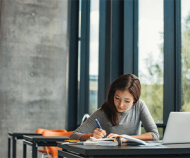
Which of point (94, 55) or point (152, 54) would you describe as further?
point (94, 55)

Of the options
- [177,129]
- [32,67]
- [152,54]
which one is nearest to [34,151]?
[152,54]

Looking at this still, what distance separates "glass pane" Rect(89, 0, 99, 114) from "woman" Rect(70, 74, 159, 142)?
2.65 m

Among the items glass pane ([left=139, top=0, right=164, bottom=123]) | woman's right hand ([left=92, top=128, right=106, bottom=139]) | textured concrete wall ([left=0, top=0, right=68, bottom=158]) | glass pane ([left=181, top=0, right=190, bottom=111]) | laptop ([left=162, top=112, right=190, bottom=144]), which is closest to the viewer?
laptop ([left=162, top=112, right=190, bottom=144])

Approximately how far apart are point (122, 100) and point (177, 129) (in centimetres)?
70

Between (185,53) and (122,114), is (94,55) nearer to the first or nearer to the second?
(185,53)

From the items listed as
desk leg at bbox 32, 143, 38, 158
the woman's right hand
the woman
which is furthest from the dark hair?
desk leg at bbox 32, 143, 38, 158

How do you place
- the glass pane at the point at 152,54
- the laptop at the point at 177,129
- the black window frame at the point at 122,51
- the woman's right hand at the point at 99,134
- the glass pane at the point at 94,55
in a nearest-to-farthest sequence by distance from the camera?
the laptop at the point at 177,129 → the woman's right hand at the point at 99,134 → the black window frame at the point at 122,51 → the glass pane at the point at 152,54 → the glass pane at the point at 94,55

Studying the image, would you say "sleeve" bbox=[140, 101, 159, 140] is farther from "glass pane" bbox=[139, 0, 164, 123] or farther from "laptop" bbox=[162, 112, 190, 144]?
"glass pane" bbox=[139, 0, 164, 123]

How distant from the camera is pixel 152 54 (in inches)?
144

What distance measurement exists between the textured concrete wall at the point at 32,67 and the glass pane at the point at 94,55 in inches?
37.6

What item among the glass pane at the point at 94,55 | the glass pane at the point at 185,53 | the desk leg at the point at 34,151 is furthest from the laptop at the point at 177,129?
the glass pane at the point at 94,55

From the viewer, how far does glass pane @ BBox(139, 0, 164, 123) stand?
350 cm

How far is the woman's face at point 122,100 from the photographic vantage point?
2449 mm

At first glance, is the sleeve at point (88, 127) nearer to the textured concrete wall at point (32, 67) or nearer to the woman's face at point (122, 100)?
Answer: the woman's face at point (122, 100)
